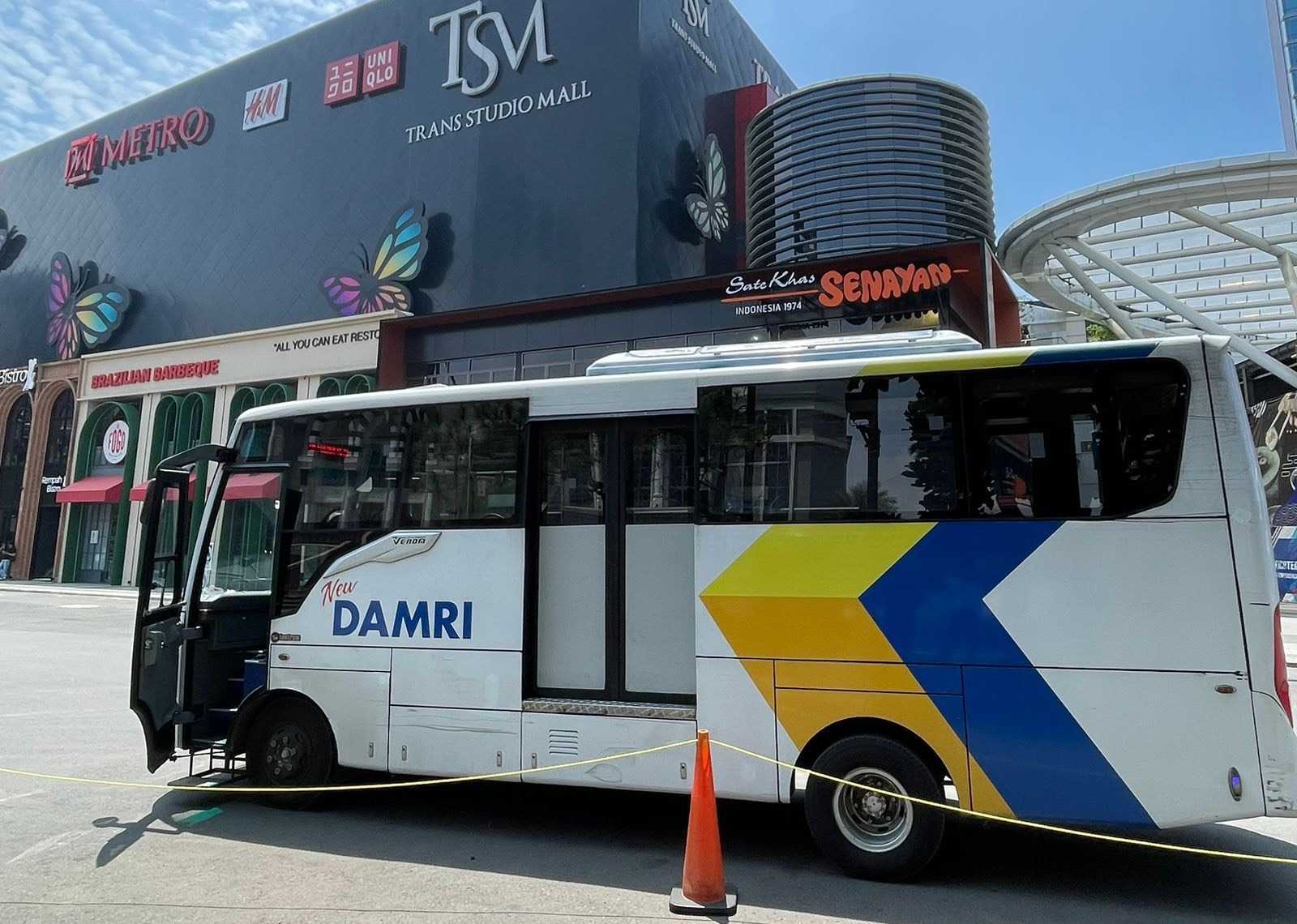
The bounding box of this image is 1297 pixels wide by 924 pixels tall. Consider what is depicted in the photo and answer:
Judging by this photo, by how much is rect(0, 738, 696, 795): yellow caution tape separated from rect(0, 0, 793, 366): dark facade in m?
24.4

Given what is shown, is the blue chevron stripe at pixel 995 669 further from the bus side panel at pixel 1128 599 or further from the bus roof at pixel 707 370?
the bus roof at pixel 707 370

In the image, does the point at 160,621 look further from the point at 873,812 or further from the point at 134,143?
Answer: the point at 134,143

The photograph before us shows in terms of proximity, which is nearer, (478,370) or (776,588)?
(776,588)

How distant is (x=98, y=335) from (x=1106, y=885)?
4920 cm

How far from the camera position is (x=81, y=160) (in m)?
46.8

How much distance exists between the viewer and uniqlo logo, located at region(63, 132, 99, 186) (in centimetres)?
4641

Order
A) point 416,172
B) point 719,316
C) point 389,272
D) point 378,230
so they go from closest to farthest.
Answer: point 719,316 → point 389,272 → point 416,172 → point 378,230

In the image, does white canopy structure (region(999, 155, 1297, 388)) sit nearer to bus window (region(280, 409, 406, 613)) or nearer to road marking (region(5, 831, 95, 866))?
bus window (region(280, 409, 406, 613))

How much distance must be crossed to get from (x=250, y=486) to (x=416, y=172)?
1338 inches

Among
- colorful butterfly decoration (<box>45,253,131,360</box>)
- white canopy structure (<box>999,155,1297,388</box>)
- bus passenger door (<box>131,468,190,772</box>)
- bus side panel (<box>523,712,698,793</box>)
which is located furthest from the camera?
colorful butterfly decoration (<box>45,253,131,360</box>)

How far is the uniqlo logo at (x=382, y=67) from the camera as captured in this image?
126 ft

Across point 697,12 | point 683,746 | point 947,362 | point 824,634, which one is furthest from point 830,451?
point 697,12

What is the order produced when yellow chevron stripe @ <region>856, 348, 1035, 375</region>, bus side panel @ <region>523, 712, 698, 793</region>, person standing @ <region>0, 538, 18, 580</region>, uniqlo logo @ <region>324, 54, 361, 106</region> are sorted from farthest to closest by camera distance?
person standing @ <region>0, 538, 18, 580</region>, uniqlo logo @ <region>324, 54, 361, 106</region>, bus side panel @ <region>523, 712, 698, 793</region>, yellow chevron stripe @ <region>856, 348, 1035, 375</region>

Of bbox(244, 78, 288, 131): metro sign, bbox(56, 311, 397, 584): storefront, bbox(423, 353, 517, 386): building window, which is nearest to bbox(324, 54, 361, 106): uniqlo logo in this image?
bbox(244, 78, 288, 131): metro sign
